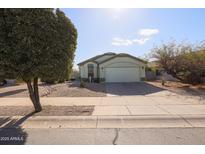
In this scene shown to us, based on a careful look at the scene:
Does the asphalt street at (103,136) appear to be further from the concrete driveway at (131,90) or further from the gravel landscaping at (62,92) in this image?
the concrete driveway at (131,90)

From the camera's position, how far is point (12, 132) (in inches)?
234

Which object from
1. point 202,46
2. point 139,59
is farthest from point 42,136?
point 139,59

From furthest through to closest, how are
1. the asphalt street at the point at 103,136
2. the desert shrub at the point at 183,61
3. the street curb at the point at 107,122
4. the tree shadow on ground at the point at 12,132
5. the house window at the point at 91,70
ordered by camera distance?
1. the house window at the point at 91,70
2. the desert shrub at the point at 183,61
3. the street curb at the point at 107,122
4. the tree shadow on ground at the point at 12,132
5. the asphalt street at the point at 103,136

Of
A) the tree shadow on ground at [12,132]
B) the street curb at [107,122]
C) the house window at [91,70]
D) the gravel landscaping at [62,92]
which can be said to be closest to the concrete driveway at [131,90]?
A: the gravel landscaping at [62,92]

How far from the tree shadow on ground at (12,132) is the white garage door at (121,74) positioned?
1807 centimetres

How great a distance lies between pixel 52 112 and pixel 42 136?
2.80m

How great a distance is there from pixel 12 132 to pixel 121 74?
1973 cm

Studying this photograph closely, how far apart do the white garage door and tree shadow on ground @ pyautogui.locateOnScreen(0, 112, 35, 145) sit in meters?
18.1

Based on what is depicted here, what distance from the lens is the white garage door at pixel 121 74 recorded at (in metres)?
25.0

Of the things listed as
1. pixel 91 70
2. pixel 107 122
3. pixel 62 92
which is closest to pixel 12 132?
pixel 107 122

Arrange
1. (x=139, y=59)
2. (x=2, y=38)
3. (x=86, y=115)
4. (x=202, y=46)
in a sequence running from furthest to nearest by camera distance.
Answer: (x=139, y=59) < (x=202, y=46) < (x=86, y=115) < (x=2, y=38)

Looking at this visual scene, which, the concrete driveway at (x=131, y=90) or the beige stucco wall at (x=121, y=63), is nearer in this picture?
the concrete driveway at (x=131, y=90)
